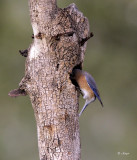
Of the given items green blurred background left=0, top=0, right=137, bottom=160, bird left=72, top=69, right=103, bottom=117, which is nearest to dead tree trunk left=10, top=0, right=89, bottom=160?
bird left=72, top=69, right=103, bottom=117

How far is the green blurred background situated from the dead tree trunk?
4455mm

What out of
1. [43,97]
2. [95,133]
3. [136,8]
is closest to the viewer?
[43,97]

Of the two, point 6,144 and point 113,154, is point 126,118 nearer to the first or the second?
point 113,154

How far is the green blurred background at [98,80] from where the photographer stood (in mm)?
9375

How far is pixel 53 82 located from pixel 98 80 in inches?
198

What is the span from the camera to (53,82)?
15.7 ft

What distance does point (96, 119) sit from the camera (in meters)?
9.73

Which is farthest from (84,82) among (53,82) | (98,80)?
(98,80)

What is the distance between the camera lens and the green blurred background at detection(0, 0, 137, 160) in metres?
9.38

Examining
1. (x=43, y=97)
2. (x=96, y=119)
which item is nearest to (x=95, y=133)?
(x=96, y=119)

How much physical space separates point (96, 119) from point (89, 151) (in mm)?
778

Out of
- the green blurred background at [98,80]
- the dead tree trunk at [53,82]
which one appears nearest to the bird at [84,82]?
the dead tree trunk at [53,82]

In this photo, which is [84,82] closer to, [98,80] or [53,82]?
[53,82]

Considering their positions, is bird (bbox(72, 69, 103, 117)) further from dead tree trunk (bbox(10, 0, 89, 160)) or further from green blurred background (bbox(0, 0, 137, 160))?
green blurred background (bbox(0, 0, 137, 160))
